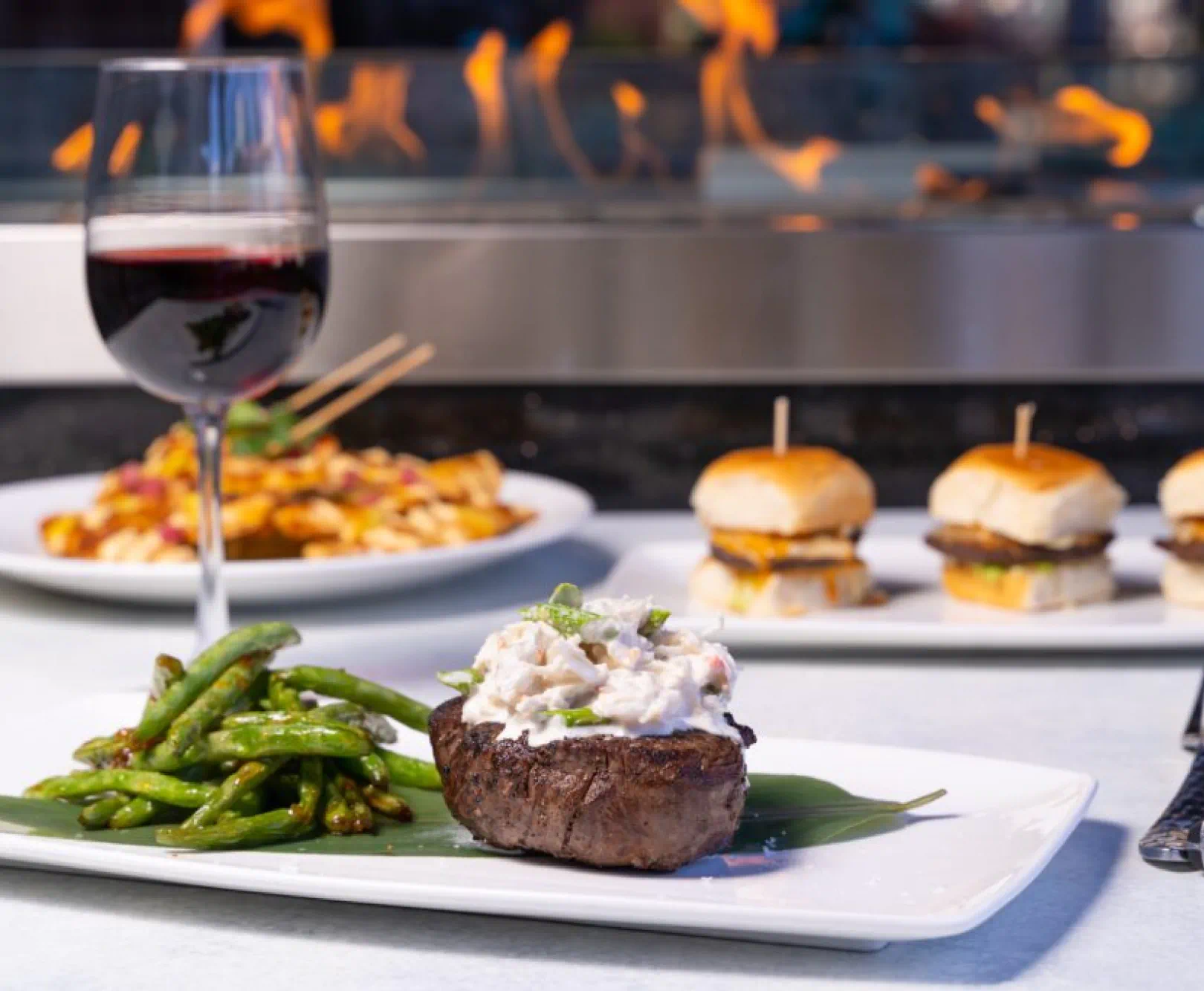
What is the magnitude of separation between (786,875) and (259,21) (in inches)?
120

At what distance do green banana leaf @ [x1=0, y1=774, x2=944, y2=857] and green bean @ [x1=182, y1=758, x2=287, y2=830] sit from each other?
3 centimetres

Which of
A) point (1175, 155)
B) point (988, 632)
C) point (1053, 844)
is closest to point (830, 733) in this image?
point (988, 632)

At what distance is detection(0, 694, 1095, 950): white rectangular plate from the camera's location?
36.2 inches

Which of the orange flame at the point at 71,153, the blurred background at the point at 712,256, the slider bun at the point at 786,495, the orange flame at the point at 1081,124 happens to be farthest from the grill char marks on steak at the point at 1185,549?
the orange flame at the point at 71,153

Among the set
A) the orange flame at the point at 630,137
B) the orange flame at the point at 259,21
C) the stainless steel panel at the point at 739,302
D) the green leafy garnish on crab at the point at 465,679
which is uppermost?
the orange flame at the point at 259,21

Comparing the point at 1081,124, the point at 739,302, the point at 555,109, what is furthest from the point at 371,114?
the point at 1081,124

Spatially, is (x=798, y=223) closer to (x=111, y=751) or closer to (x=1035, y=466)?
(x=1035, y=466)

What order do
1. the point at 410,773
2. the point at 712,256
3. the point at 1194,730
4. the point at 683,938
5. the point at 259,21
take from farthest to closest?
the point at 259,21 < the point at 712,256 < the point at 1194,730 < the point at 410,773 < the point at 683,938

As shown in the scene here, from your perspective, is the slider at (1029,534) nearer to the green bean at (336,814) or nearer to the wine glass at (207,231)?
the wine glass at (207,231)

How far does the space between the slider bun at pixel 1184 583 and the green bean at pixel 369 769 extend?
37.2 inches

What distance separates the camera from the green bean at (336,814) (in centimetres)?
108

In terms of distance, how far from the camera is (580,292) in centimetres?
320

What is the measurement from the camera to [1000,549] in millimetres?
1854

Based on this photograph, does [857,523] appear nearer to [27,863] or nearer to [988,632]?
[988,632]
